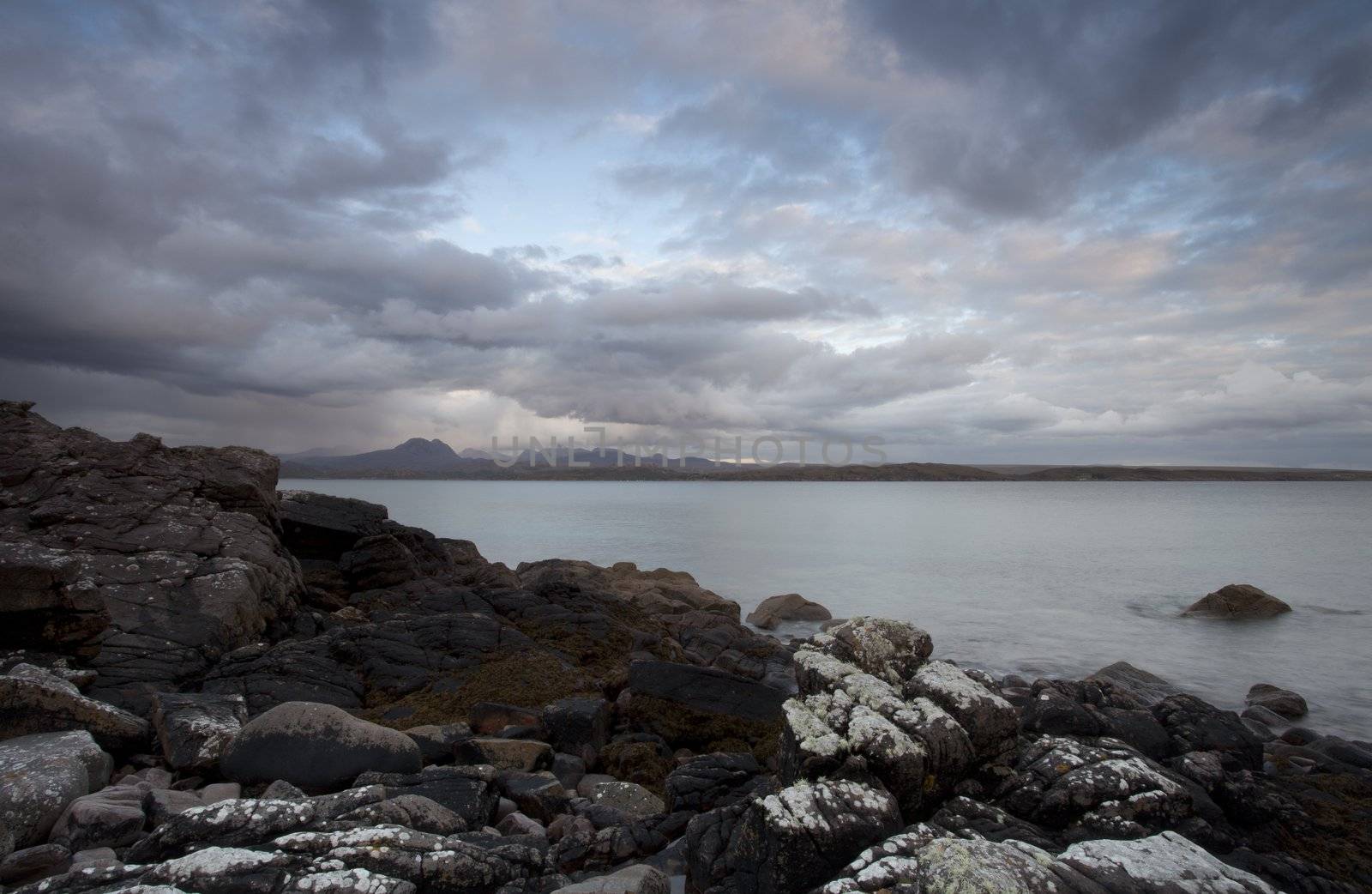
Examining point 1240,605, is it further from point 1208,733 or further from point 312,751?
point 312,751

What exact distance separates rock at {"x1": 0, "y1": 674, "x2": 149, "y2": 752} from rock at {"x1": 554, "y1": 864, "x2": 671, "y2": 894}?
676 centimetres

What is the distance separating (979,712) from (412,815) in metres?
5.81

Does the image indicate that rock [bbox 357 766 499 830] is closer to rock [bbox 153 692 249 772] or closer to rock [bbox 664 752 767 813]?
rock [bbox 664 752 767 813]

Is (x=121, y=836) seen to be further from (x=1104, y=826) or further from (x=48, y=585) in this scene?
(x=1104, y=826)

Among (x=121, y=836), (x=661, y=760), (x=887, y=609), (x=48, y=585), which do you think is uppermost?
(x=48, y=585)

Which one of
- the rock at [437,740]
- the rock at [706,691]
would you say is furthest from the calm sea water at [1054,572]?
the rock at [437,740]

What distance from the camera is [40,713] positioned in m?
8.57

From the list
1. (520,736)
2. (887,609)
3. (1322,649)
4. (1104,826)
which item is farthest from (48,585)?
(1322,649)

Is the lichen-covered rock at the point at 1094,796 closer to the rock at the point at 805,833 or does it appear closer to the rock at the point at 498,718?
the rock at the point at 805,833

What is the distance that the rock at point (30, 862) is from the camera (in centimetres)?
606

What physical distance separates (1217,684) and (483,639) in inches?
801

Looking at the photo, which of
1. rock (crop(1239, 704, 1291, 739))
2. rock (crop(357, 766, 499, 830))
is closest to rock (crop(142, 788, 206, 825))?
rock (crop(357, 766, 499, 830))

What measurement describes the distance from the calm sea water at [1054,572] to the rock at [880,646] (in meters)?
13.9

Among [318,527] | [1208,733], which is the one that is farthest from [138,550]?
[1208,733]
